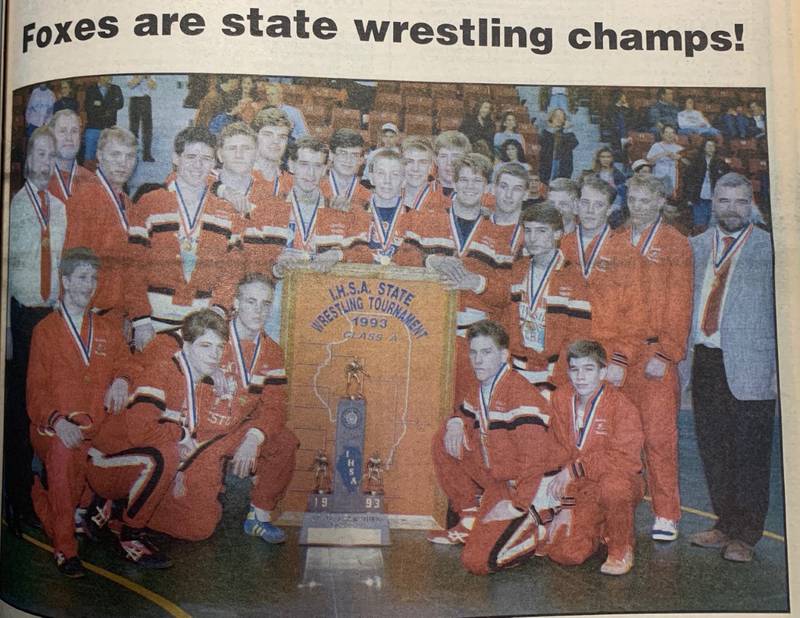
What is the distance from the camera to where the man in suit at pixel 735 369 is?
5.49 metres

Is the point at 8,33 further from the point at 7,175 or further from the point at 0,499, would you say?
the point at 0,499

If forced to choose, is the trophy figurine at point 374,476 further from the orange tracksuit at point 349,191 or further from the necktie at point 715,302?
the necktie at point 715,302

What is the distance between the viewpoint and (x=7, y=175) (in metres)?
5.46

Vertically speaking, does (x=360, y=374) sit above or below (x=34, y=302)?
below

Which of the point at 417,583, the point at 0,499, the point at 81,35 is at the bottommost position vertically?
the point at 417,583

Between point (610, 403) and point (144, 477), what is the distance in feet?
7.47

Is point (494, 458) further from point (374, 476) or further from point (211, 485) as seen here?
point (211, 485)

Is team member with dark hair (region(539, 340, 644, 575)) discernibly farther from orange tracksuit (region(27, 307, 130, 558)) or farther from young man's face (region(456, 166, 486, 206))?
orange tracksuit (region(27, 307, 130, 558))

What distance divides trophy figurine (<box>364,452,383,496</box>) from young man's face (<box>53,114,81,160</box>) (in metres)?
2.05

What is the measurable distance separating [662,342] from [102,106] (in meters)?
2.95

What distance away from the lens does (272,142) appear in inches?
212

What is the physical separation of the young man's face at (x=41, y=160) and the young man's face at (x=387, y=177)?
5.09 feet

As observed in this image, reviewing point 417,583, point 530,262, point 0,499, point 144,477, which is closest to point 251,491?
point 144,477

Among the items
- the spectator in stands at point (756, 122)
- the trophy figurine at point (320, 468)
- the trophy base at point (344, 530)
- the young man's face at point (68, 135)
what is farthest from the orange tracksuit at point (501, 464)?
the young man's face at point (68, 135)
